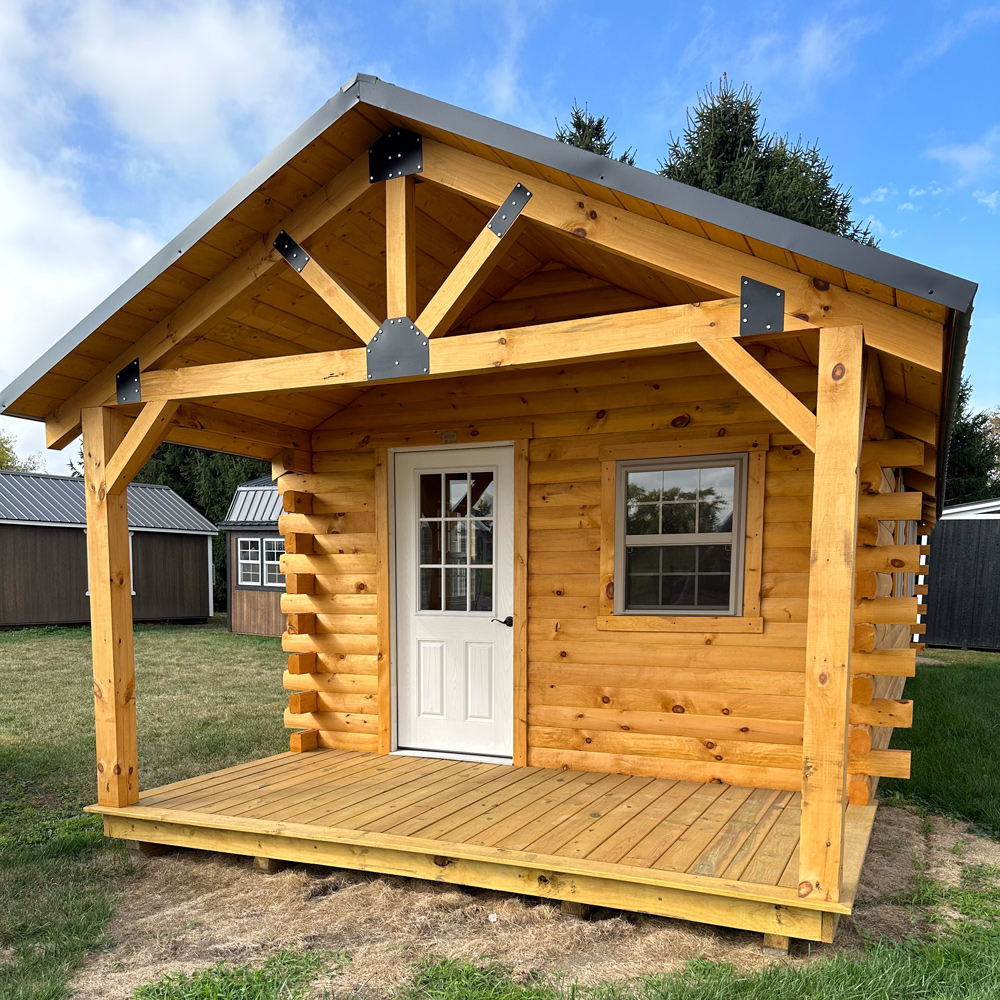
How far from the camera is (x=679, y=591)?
191 inches

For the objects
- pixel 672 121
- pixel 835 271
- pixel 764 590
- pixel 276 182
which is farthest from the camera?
pixel 672 121

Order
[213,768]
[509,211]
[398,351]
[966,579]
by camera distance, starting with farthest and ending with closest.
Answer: [966,579]
[213,768]
[398,351]
[509,211]

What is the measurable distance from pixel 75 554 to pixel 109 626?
13751mm

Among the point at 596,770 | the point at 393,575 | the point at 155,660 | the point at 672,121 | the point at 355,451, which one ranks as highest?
the point at 672,121

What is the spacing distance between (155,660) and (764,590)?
1044 cm

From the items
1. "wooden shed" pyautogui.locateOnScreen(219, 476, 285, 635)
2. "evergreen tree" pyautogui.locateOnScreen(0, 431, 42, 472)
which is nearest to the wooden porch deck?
"wooden shed" pyautogui.locateOnScreen(219, 476, 285, 635)

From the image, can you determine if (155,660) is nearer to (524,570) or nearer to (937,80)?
(524,570)

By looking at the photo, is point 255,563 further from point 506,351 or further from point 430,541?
point 506,351

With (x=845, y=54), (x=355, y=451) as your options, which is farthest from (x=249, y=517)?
(x=845, y=54)

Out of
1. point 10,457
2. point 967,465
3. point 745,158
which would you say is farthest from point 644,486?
point 10,457

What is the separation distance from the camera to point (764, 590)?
4598 millimetres

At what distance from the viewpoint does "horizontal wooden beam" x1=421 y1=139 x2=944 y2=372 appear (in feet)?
9.85

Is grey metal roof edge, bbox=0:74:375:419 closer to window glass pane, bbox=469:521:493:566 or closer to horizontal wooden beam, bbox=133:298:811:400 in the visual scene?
horizontal wooden beam, bbox=133:298:811:400

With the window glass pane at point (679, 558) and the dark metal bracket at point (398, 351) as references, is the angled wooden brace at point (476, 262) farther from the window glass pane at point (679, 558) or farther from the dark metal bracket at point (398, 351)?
the window glass pane at point (679, 558)
